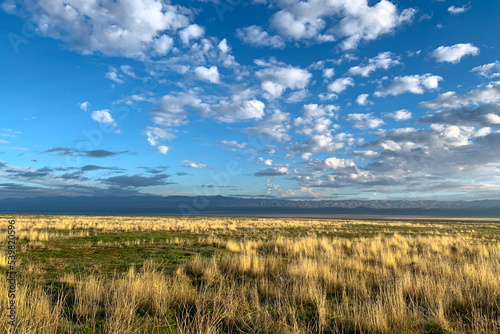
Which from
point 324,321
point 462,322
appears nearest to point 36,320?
point 324,321

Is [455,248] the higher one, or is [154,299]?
[154,299]

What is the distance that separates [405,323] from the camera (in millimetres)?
5176

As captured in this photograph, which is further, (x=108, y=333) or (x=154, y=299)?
(x=154, y=299)

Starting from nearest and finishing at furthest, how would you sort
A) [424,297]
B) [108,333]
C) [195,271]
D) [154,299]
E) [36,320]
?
[108,333] < [36,320] < [154,299] < [424,297] < [195,271]

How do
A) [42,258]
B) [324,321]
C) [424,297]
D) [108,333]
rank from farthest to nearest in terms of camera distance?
[42,258] < [424,297] < [324,321] < [108,333]

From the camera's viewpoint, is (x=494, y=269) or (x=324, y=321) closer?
(x=324, y=321)

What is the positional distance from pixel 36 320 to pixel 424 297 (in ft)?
27.2

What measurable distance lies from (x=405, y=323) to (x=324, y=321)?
143 centimetres

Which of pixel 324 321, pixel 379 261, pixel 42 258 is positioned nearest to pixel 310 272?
pixel 324 321

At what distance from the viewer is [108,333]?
4.45 metres

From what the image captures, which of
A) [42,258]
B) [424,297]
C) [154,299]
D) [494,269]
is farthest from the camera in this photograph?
[42,258]

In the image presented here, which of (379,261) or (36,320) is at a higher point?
(36,320)

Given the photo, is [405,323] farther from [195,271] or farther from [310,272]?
[195,271]

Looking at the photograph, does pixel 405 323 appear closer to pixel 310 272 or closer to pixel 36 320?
pixel 310 272
